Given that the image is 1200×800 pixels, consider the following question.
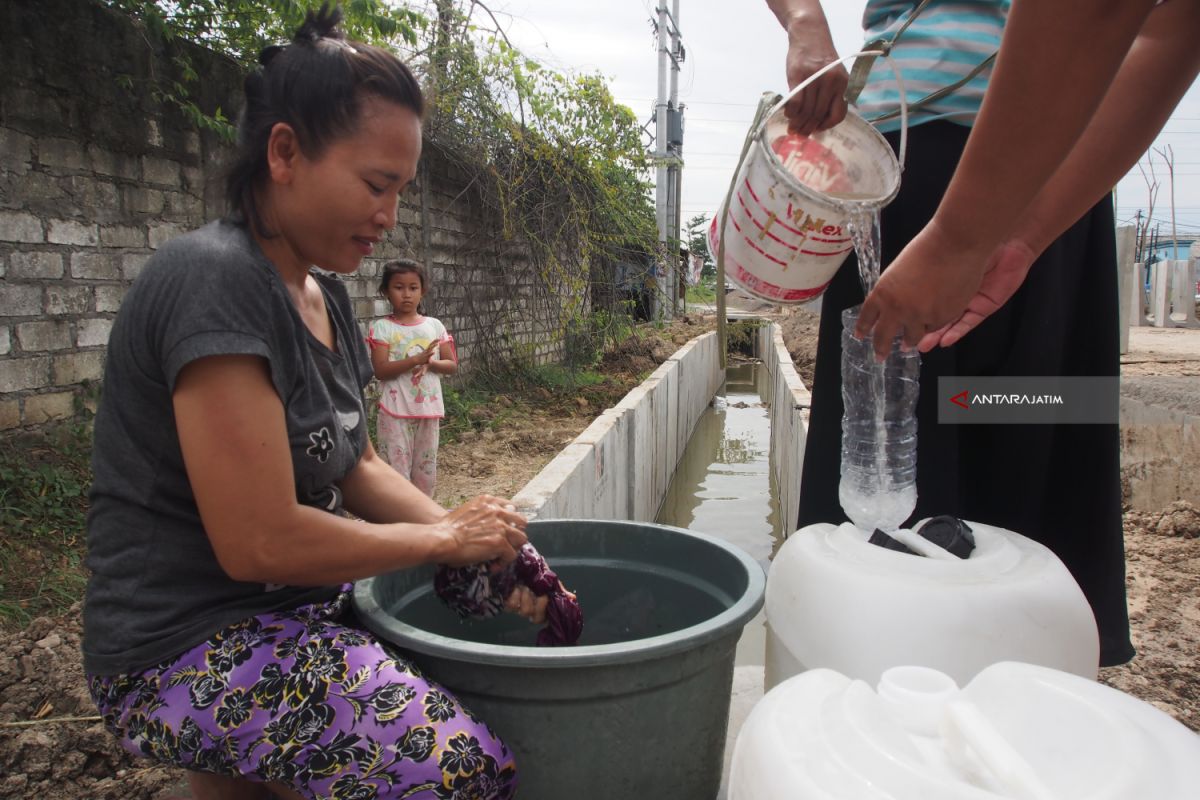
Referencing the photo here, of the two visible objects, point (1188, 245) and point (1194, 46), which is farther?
point (1188, 245)

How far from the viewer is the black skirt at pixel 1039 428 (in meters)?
1.75

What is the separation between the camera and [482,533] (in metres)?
1.47

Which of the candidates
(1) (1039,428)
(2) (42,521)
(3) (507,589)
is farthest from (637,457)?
(3) (507,589)

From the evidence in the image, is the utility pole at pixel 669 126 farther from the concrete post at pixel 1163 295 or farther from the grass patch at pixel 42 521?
the grass patch at pixel 42 521

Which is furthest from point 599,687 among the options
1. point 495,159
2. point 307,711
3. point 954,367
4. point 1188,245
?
point 1188,245

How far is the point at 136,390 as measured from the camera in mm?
1320

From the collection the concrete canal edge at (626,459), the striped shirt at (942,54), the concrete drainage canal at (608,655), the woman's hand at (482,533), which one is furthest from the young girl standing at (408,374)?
the striped shirt at (942,54)

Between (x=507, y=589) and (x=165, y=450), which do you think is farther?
(x=507, y=589)

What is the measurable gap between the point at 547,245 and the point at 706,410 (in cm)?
482

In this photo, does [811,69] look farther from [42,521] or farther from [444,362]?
[42,521]

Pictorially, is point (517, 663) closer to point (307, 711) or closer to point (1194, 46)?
point (307, 711)

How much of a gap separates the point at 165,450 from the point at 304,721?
48 centimetres

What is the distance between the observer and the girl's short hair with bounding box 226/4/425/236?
1.34 m

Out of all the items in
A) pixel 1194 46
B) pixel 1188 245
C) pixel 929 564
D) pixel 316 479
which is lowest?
pixel 929 564
